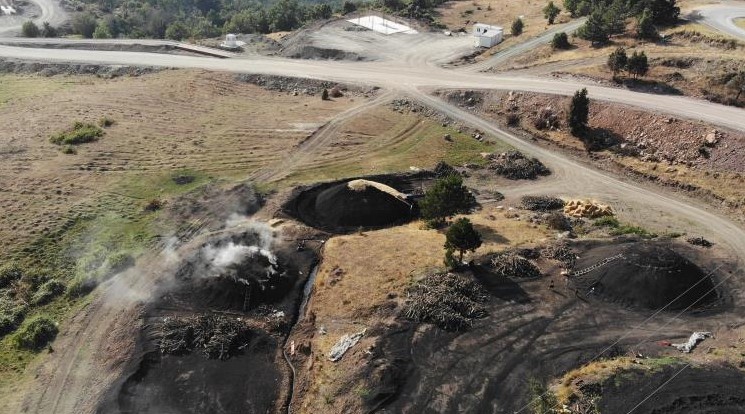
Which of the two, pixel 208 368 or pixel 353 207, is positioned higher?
pixel 353 207

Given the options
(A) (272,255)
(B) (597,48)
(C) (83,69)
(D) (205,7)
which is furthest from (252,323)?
(D) (205,7)

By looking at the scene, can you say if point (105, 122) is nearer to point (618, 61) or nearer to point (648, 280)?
point (648, 280)

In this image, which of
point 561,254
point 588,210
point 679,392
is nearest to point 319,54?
point 588,210

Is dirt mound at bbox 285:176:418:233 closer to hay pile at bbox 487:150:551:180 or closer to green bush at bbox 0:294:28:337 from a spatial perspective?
hay pile at bbox 487:150:551:180

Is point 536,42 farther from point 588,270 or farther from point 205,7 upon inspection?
point 205,7

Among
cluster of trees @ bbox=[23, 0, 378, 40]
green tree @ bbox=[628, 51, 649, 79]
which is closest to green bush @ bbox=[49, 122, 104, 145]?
cluster of trees @ bbox=[23, 0, 378, 40]

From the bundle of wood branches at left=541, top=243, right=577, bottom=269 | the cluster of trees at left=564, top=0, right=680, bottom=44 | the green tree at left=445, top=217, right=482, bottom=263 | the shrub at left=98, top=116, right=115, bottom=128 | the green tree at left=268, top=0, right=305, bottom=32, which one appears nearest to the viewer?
the green tree at left=445, top=217, right=482, bottom=263
